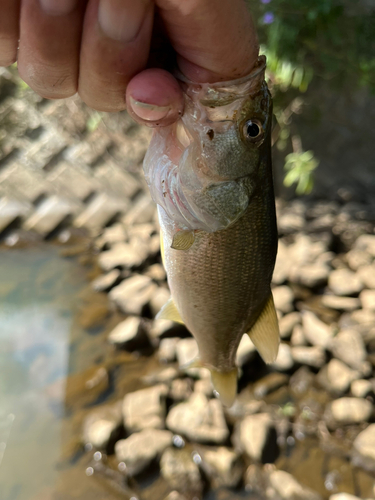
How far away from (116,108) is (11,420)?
2278mm

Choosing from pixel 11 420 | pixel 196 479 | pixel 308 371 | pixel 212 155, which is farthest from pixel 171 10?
pixel 11 420

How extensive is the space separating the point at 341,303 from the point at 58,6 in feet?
8.90

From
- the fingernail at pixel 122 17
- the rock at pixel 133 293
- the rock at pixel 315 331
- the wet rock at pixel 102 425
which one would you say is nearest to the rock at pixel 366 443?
the rock at pixel 315 331

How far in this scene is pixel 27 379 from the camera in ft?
8.57

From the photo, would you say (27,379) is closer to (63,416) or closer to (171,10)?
(63,416)

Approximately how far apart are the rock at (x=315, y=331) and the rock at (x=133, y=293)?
1.20m

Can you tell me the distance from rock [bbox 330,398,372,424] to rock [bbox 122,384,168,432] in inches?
40.1

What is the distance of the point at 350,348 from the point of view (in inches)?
95.5

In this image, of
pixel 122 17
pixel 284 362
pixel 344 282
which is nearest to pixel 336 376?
pixel 284 362

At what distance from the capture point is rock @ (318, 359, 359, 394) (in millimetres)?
2320

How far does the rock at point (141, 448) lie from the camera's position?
2016mm

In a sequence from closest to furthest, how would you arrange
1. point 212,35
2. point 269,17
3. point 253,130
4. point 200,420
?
1. point 212,35
2. point 253,130
3. point 200,420
4. point 269,17

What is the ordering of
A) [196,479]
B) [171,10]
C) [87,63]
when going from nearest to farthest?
[171,10] < [87,63] < [196,479]

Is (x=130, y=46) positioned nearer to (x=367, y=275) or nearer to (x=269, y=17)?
(x=269, y=17)
